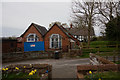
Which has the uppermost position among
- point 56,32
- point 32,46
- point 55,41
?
point 56,32

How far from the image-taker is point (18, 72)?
501 centimetres

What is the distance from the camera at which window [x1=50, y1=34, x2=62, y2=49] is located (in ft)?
55.5

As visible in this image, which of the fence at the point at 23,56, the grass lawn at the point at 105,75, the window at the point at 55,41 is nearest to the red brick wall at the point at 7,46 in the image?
the fence at the point at 23,56

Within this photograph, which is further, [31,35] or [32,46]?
[31,35]

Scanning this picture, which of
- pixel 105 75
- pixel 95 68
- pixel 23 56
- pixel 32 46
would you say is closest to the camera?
pixel 105 75

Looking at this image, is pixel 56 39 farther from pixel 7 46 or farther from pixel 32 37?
pixel 7 46

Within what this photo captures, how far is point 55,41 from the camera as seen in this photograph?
16.9 m

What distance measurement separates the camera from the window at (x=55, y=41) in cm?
1691

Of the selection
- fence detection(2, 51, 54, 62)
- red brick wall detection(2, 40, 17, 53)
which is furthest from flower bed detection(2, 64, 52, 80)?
red brick wall detection(2, 40, 17, 53)

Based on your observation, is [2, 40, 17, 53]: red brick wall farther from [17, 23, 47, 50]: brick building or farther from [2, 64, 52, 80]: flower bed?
[2, 64, 52, 80]: flower bed

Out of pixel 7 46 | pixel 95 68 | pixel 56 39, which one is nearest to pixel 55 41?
pixel 56 39

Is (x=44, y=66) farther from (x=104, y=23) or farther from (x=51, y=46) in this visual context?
(x=104, y=23)

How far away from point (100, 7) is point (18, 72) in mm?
21047

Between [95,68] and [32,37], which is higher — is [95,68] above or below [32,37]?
below
